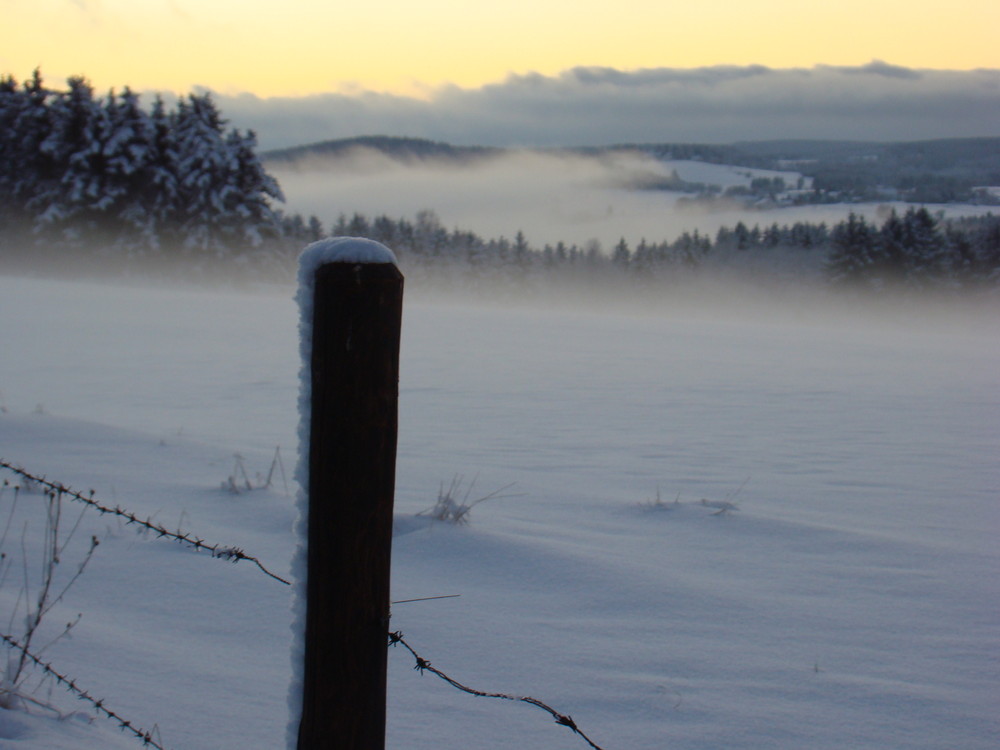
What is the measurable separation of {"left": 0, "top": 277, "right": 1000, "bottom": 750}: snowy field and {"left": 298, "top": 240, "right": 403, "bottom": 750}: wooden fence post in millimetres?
861

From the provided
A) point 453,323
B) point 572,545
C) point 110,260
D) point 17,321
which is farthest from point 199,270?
point 572,545

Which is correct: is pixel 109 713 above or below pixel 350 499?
below

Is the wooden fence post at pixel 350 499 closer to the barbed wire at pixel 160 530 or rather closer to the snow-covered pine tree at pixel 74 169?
the barbed wire at pixel 160 530

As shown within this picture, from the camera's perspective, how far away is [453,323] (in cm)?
2289

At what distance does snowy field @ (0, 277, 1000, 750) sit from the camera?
267cm

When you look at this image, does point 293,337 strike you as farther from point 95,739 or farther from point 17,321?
point 95,739

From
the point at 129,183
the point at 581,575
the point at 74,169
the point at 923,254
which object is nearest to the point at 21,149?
the point at 74,169

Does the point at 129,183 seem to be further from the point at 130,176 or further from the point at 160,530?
the point at 160,530

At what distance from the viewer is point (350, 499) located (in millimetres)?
1656

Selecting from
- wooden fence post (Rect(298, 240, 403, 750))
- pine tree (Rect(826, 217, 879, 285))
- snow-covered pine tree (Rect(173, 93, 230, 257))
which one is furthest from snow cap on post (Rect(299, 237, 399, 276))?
pine tree (Rect(826, 217, 879, 285))

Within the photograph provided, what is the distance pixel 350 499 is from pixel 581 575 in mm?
2438

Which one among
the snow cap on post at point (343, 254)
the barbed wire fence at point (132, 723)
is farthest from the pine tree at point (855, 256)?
the snow cap on post at point (343, 254)

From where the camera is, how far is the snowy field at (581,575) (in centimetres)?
267

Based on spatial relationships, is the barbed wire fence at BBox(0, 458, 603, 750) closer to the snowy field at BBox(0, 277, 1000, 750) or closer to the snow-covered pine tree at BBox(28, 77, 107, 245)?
the snowy field at BBox(0, 277, 1000, 750)
